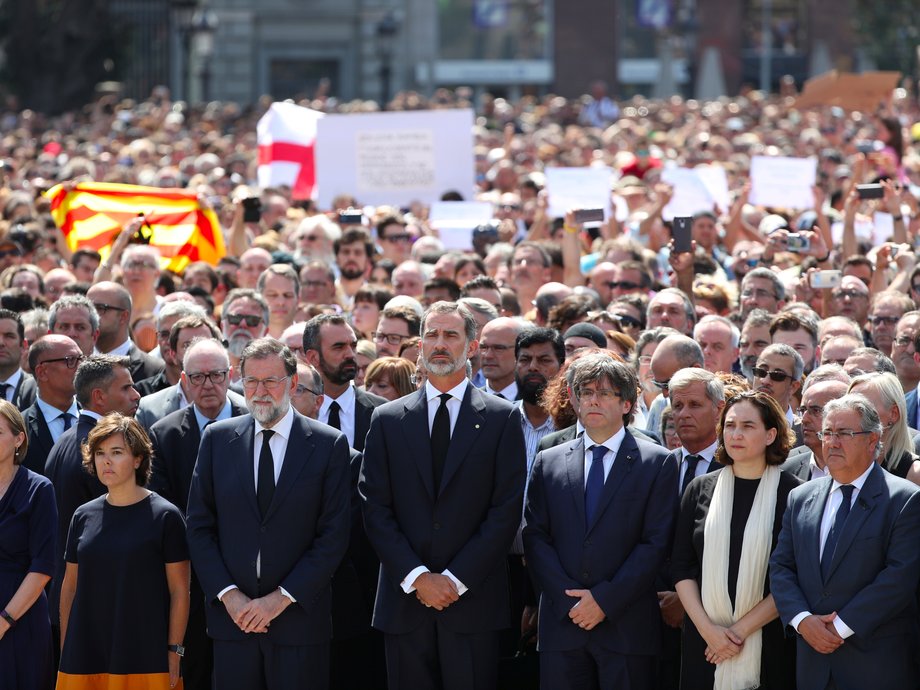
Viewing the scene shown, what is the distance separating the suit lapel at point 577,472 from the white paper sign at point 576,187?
796 centimetres

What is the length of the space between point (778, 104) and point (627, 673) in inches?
1044

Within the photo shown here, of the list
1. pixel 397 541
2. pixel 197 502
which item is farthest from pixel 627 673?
pixel 197 502

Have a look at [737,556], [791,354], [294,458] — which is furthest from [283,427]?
[791,354]

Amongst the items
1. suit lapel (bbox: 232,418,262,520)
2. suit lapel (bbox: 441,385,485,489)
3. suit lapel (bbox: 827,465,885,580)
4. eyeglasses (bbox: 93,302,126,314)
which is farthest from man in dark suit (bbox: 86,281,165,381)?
suit lapel (bbox: 827,465,885,580)

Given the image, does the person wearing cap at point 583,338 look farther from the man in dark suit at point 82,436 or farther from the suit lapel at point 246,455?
the man in dark suit at point 82,436

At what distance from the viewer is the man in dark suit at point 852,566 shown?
701cm

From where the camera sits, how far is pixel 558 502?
25.0 ft

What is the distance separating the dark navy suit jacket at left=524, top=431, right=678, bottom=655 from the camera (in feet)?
24.4

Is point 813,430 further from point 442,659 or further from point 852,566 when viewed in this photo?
point 442,659

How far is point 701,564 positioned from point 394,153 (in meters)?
10.3

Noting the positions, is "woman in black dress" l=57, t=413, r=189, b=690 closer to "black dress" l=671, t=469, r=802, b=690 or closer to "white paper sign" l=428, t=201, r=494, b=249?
"black dress" l=671, t=469, r=802, b=690

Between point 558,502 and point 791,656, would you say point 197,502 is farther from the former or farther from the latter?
point 791,656

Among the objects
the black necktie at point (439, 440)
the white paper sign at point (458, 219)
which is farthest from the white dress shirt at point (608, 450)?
the white paper sign at point (458, 219)

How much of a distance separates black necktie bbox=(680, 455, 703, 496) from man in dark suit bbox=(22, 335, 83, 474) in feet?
10.3
